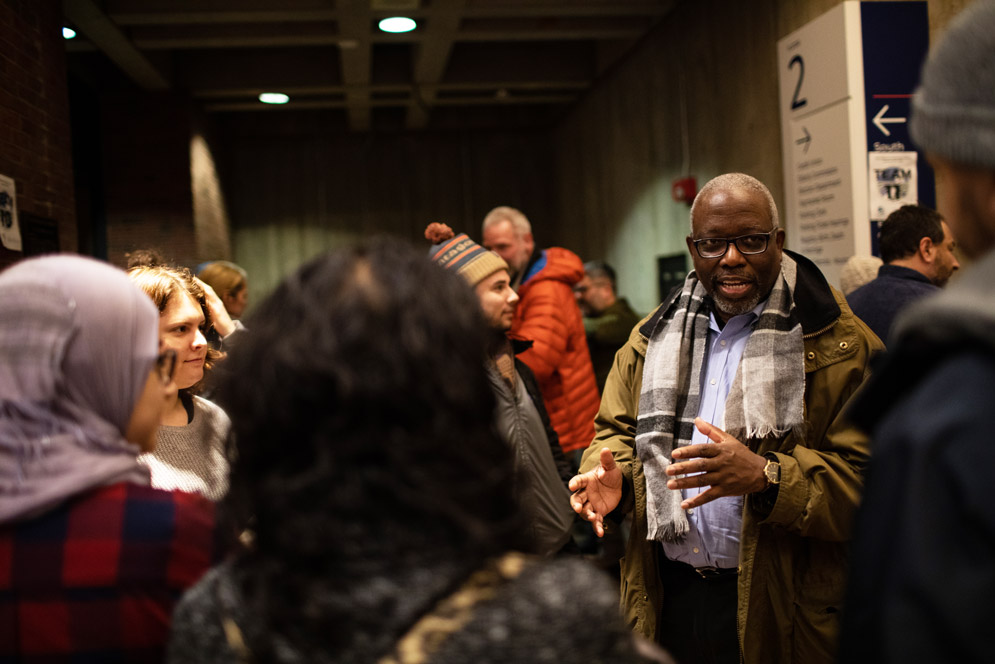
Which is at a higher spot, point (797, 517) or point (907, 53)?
point (907, 53)

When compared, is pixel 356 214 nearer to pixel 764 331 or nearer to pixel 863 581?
pixel 764 331

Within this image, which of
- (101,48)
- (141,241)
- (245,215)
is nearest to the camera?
(101,48)

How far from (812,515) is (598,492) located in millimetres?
497

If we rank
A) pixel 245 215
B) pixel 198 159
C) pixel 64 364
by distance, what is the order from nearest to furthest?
pixel 64 364, pixel 198 159, pixel 245 215

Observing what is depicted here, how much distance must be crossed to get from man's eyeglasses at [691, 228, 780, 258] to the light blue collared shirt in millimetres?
138

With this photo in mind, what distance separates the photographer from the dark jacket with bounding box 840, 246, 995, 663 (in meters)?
0.71

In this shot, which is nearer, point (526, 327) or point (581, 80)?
point (526, 327)

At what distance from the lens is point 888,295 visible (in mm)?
3490

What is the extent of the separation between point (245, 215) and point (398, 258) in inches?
428

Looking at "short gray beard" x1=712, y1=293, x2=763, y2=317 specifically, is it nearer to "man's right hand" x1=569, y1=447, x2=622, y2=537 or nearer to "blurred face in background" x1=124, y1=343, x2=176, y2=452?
"man's right hand" x1=569, y1=447, x2=622, y2=537

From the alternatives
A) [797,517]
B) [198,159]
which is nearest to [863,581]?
[797,517]

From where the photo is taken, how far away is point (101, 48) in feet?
23.2

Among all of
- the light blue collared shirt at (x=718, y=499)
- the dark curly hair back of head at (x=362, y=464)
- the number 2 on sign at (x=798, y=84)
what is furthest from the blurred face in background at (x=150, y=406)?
the number 2 on sign at (x=798, y=84)

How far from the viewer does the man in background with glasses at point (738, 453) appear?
5.86 ft
